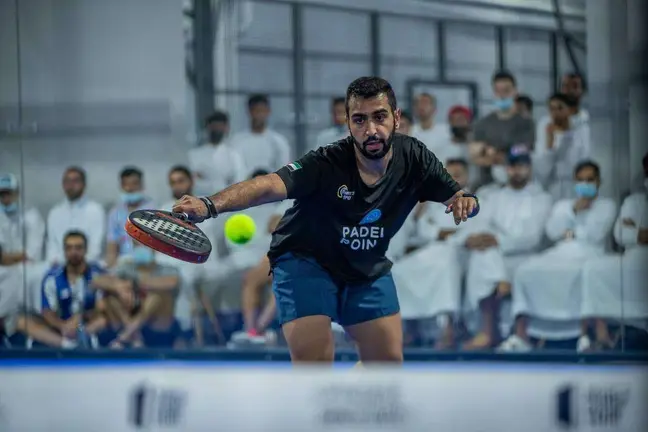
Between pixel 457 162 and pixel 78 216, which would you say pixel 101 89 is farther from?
pixel 457 162

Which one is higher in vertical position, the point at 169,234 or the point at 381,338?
the point at 169,234

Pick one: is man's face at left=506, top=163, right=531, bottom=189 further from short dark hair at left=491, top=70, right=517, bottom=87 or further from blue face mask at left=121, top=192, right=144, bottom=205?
blue face mask at left=121, top=192, right=144, bottom=205

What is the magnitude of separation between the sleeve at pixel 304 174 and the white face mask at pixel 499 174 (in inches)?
122

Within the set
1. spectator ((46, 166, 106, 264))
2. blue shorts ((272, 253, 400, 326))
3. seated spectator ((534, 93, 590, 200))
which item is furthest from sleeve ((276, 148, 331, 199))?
spectator ((46, 166, 106, 264))

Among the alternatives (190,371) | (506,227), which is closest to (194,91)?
(506,227)

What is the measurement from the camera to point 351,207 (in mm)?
4727

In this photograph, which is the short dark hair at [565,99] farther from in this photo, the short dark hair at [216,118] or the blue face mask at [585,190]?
the short dark hair at [216,118]

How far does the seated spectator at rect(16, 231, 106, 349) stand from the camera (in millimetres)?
7324

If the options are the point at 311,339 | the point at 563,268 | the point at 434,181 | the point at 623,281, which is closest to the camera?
the point at 311,339

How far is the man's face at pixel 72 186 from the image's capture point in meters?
7.75

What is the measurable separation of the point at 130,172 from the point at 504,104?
265cm

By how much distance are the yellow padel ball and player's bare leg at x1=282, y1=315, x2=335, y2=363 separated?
2820 mm

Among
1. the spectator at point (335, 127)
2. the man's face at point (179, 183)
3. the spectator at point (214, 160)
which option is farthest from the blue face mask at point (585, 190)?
the man's face at point (179, 183)

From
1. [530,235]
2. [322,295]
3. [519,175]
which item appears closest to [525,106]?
[519,175]
